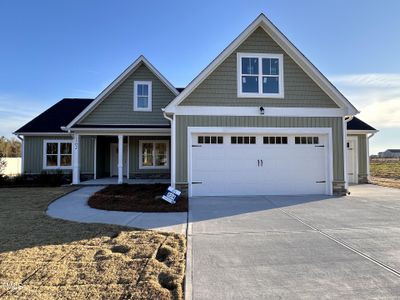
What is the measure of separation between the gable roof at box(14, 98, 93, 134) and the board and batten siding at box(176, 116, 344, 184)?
33.4ft

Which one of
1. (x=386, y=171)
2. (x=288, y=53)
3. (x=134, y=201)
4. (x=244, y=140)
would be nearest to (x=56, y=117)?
(x=134, y=201)

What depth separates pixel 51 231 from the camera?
6477mm

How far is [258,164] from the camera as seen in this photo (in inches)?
456

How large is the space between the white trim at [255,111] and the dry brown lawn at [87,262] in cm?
583

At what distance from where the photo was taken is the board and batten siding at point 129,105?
15734mm

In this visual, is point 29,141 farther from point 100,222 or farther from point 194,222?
point 194,222

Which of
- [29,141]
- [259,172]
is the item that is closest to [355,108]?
[259,172]

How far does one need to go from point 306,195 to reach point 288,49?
6037 millimetres

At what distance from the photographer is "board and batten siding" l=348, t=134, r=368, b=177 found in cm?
1636

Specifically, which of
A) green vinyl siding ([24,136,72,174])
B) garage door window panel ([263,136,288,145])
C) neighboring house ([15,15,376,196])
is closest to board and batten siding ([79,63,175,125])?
green vinyl siding ([24,136,72,174])

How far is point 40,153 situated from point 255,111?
13.6 meters

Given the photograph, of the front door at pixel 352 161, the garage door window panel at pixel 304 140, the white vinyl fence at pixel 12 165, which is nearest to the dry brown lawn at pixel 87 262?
the garage door window panel at pixel 304 140

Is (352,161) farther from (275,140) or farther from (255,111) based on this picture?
(255,111)

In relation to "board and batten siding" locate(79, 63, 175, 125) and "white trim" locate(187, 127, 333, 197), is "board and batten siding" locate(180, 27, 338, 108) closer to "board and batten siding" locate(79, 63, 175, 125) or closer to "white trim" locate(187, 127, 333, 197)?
"white trim" locate(187, 127, 333, 197)
